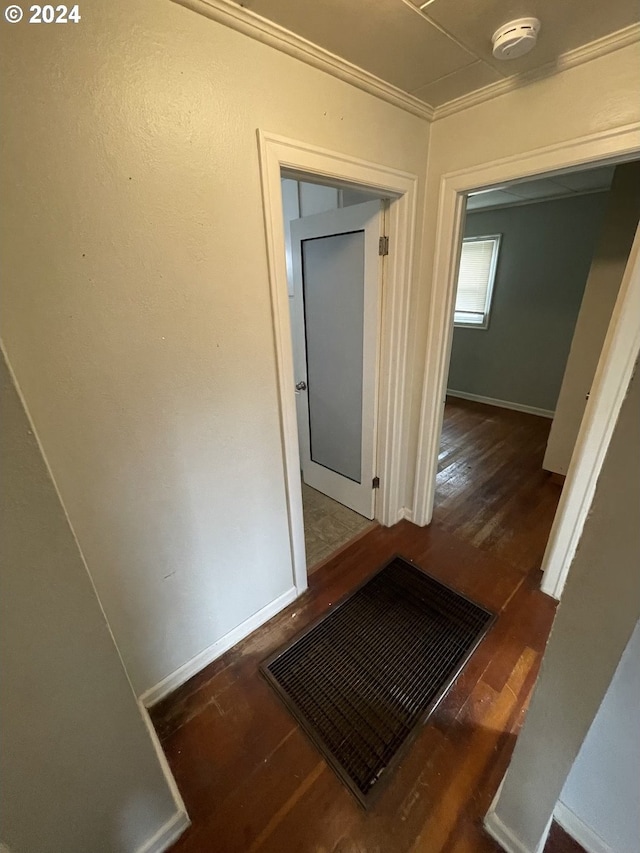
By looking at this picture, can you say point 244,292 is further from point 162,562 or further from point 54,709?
point 54,709

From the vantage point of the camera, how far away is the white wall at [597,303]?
227 centimetres

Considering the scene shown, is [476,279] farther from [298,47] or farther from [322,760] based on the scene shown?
[322,760]

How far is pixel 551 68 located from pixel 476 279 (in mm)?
3469

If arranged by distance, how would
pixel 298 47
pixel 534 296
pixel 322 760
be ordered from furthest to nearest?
1. pixel 534 296
2. pixel 322 760
3. pixel 298 47

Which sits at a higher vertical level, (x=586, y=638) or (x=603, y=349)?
(x=603, y=349)

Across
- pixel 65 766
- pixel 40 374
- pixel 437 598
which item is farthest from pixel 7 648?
pixel 437 598

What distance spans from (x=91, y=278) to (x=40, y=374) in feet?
0.97

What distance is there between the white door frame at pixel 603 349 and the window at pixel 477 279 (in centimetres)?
270

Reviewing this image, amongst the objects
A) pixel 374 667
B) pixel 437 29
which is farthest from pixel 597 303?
pixel 374 667

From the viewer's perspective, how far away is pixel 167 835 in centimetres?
105

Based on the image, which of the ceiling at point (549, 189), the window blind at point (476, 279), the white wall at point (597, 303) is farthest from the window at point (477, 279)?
the white wall at point (597, 303)

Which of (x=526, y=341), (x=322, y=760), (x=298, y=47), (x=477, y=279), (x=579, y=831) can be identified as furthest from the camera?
(x=477, y=279)

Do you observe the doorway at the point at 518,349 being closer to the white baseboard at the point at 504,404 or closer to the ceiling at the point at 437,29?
the white baseboard at the point at 504,404

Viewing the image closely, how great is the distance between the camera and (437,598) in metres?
1.86
